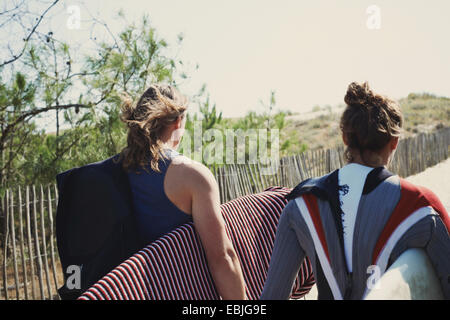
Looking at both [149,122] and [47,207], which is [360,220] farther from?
[47,207]

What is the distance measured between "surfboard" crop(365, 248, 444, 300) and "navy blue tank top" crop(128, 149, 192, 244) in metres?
0.91

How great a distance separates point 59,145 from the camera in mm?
6188

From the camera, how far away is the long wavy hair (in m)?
1.99

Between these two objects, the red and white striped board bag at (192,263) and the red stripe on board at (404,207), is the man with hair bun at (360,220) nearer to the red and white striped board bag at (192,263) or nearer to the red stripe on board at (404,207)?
the red stripe on board at (404,207)

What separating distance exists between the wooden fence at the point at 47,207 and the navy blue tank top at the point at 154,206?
2788 mm

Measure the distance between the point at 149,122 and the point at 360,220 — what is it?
1.00 m

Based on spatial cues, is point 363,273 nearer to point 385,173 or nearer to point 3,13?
point 385,173

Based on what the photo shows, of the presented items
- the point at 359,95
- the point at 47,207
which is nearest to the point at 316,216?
the point at 359,95

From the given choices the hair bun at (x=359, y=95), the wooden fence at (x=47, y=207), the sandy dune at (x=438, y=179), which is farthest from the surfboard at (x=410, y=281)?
the sandy dune at (x=438, y=179)

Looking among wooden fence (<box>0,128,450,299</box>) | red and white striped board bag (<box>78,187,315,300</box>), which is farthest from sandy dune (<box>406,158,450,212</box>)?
red and white striped board bag (<box>78,187,315,300</box>)

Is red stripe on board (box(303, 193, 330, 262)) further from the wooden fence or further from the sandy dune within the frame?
the sandy dune

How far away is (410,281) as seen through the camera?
1.36 meters

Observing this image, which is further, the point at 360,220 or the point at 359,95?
the point at 359,95

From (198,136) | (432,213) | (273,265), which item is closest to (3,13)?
(198,136)
